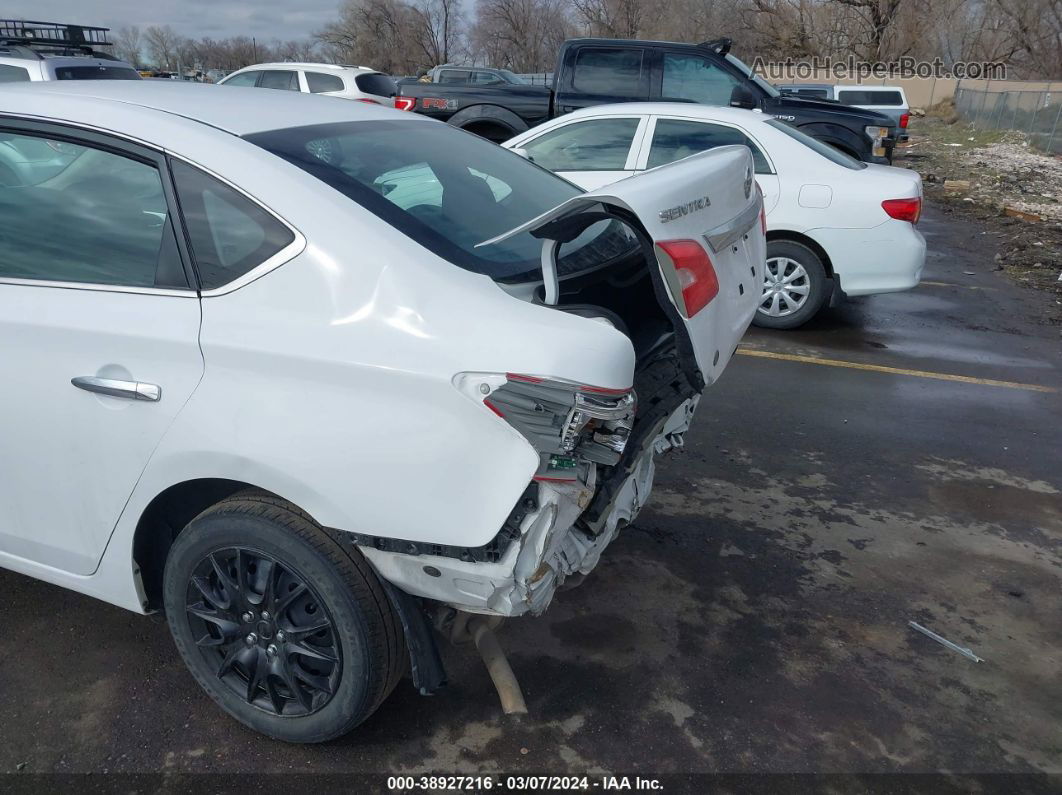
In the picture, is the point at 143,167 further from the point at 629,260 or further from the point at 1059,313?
the point at 1059,313

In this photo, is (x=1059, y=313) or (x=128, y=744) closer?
(x=128, y=744)

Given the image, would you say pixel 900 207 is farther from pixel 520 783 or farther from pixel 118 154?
pixel 118 154

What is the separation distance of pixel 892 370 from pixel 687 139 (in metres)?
2.44

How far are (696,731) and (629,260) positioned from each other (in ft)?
5.03

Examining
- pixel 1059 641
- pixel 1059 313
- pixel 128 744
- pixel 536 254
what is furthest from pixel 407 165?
pixel 1059 313

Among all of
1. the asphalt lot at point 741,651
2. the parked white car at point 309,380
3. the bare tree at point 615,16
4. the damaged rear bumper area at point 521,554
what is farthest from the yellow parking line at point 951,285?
the bare tree at point 615,16

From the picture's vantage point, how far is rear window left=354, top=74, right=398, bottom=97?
1495 cm

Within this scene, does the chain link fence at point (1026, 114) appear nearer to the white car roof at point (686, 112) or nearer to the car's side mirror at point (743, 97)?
the car's side mirror at point (743, 97)

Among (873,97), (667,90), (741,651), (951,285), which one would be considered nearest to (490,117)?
(667,90)

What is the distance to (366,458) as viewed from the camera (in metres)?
2.08

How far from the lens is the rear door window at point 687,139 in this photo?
6.76 metres

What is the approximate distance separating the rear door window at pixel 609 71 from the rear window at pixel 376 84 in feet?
19.3

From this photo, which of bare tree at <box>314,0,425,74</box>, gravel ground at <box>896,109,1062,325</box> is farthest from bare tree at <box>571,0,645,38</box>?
gravel ground at <box>896,109,1062,325</box>

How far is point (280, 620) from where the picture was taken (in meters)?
2.35
